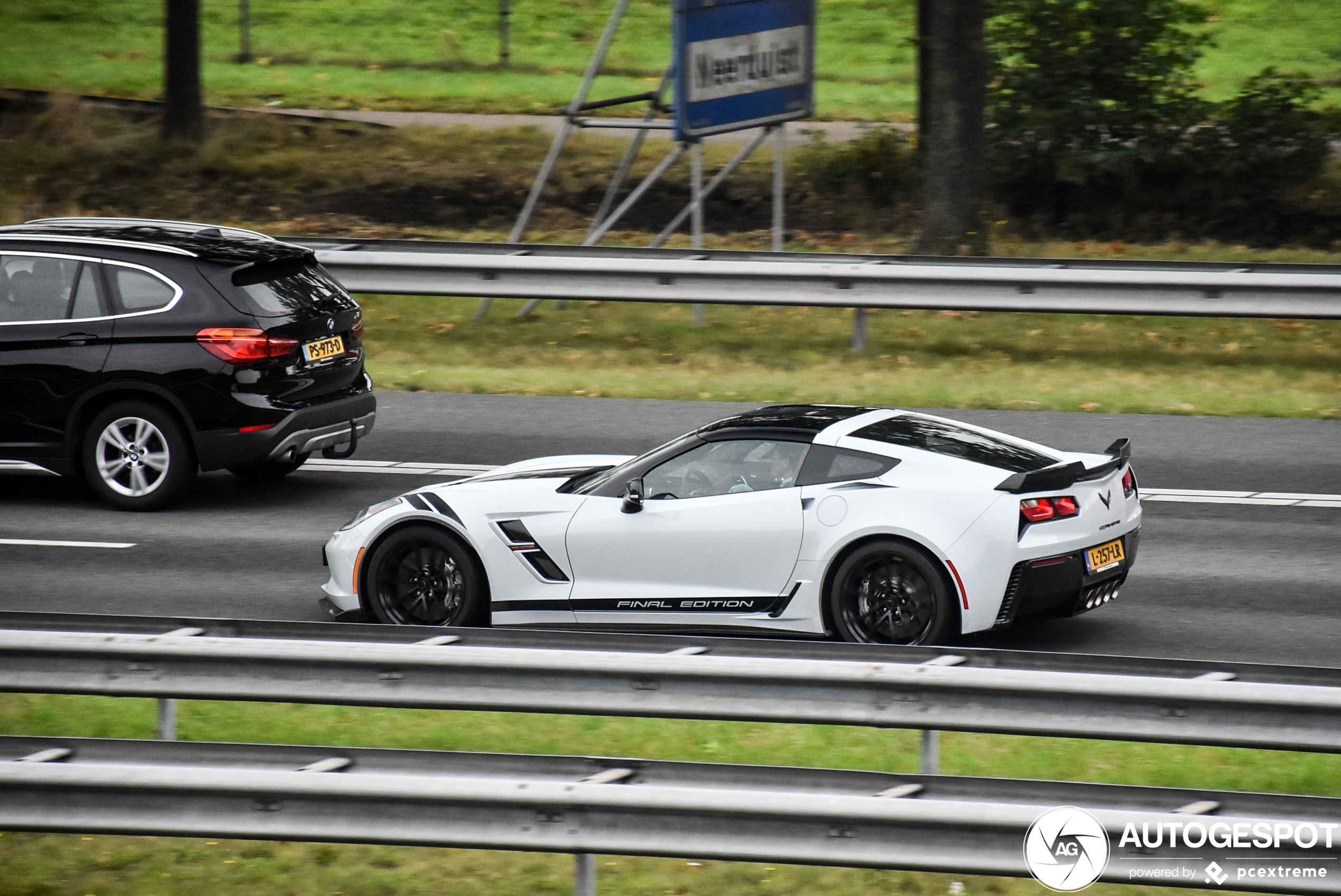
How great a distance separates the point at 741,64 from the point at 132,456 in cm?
825

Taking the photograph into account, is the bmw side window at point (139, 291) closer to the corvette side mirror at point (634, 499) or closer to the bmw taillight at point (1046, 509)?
the corvette side mirror at point (634, 499)

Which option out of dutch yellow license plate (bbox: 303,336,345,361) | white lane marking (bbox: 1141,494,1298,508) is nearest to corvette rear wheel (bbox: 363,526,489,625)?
dutch yellow license plate (bbox: 303,336,345,361)

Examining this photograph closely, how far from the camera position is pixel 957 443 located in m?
8.61

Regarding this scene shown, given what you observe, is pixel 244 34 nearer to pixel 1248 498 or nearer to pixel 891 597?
pixel 1248 498

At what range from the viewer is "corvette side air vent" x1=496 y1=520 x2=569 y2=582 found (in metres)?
8.72

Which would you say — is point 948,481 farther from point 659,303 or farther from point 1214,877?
point 659,303

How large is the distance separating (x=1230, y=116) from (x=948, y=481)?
1474 centimetres

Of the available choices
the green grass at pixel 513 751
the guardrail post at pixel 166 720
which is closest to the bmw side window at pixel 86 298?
the green grass at pixel 513 751

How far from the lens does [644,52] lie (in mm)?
34719

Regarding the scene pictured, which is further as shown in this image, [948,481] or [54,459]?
[54,459]

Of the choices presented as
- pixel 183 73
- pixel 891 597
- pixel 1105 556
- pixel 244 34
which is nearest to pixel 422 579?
pixel 891 597

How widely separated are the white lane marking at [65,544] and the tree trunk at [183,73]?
14934 mm

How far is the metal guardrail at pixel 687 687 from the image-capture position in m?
5.54

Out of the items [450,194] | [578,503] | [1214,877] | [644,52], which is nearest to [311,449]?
[578,503]
